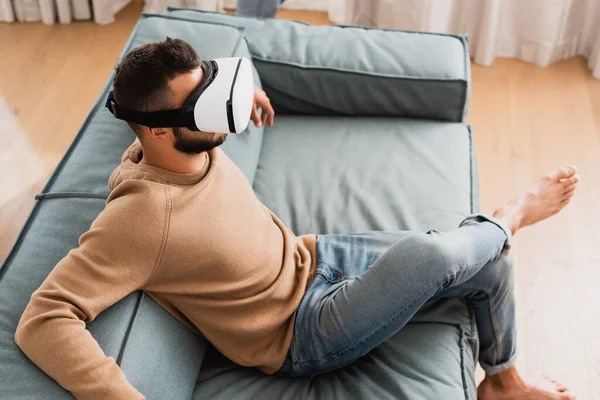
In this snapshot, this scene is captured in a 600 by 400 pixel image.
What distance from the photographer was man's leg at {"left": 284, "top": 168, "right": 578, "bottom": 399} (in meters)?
1.31

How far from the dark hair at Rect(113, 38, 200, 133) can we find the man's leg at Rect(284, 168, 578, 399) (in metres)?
0.49

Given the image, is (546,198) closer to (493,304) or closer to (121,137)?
(493,304)

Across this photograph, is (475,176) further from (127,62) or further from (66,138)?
(66,138)

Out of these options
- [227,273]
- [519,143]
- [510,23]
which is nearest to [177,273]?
[227,273]

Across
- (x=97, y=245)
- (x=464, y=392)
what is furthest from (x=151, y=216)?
(x=464, y=392)

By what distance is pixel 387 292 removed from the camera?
1.30 m

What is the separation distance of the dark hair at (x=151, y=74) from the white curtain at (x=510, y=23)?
181cm

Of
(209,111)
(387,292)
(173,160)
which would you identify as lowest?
(387,292)

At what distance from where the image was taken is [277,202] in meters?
1.74

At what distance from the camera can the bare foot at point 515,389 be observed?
1.55 metres

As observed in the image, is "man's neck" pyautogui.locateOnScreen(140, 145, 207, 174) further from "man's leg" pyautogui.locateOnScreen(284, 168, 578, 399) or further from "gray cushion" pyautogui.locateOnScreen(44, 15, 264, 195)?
"man's leg" pyautogui.locateOnScreen(284, 168, 578, 399)

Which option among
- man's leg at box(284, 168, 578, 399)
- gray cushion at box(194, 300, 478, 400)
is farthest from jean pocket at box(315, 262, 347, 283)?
gray cushion at box(194, 300, 478, 400)

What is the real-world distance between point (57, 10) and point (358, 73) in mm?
1775

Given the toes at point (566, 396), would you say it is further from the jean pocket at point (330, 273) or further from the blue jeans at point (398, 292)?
the jean pocket at point (330, 273)
